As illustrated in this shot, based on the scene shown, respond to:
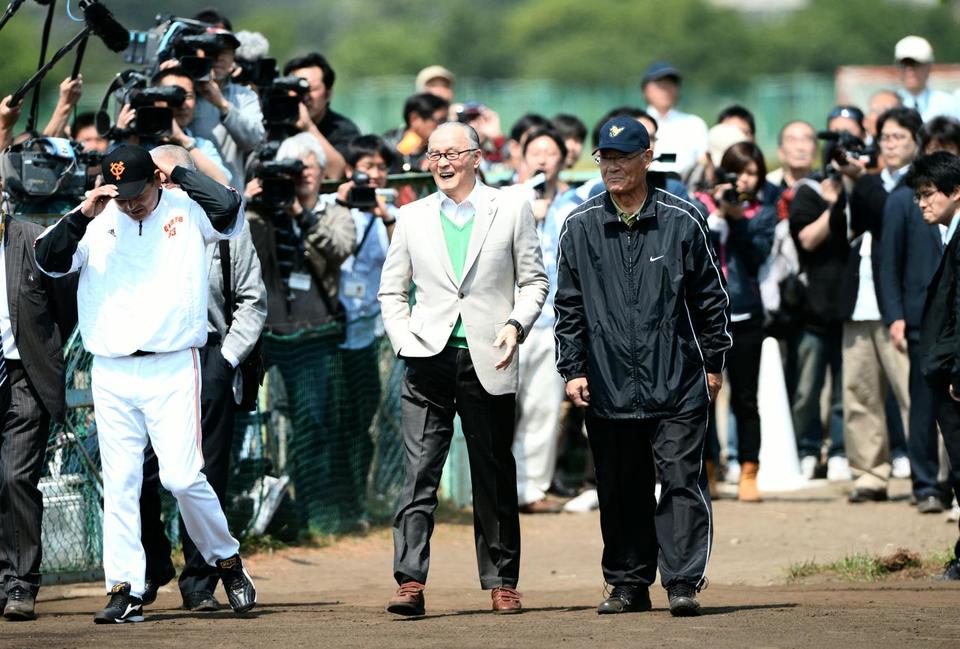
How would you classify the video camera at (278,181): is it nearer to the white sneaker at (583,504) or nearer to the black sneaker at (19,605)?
the black sneaker at (19,605)

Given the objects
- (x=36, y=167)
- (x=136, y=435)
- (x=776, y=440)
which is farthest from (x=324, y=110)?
(x=136, y=435)

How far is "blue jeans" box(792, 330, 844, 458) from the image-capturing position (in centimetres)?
1417

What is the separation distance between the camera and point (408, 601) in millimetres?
8453

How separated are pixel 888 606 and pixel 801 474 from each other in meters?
5.54

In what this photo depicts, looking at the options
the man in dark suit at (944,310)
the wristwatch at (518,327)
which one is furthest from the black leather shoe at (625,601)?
the man in dark suit at (944,310)

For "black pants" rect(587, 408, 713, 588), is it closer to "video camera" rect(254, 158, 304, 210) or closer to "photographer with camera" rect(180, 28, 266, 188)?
"video camera" rect(254, 158, 304, 210)

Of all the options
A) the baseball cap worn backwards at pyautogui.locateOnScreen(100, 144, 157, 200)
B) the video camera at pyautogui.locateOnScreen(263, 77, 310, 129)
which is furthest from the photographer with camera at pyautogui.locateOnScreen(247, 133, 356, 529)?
the baseball cap worn backwards at pyautogui.locateOnScreen(100, 144, 157, 200)

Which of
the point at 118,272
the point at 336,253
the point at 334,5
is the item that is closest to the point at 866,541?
the point at 336,253

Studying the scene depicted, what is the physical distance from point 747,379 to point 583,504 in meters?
1.50

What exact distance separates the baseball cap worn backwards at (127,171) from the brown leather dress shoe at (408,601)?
2.23m

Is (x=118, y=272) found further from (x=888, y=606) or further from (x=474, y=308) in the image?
(x=888, y=606)

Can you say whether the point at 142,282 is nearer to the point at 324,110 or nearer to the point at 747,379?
the point at 324,110

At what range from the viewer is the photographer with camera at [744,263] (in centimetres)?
1280

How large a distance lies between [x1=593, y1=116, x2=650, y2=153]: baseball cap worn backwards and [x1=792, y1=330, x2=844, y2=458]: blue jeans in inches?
235
